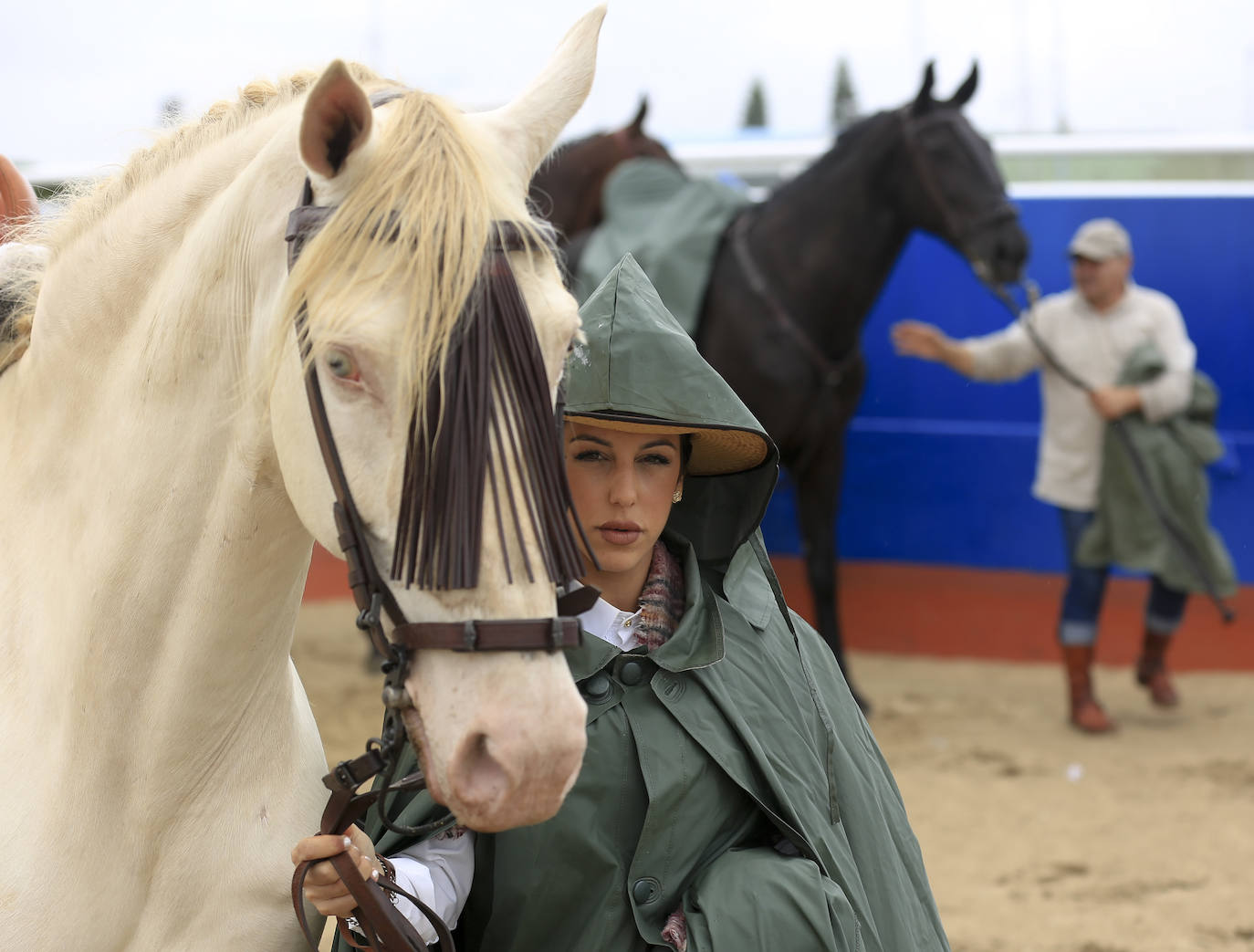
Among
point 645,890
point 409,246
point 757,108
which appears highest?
→ point 409,246

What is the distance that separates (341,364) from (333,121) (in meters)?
0.23

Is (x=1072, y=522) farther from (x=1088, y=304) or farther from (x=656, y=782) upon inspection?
(x=656, y=782)

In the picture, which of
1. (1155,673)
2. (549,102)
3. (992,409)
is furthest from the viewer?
(992,409)

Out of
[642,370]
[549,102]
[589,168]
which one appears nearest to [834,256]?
[589,168]

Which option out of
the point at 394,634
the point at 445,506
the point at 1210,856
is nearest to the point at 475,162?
the point at 445,506

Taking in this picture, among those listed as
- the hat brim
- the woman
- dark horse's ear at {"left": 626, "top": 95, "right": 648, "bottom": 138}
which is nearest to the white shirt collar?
the woman

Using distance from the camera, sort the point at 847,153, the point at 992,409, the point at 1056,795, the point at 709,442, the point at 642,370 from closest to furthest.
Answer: the point at 642,370 → the point at 709,442 → the point at 1056,795 → the point at 847,153 → the point at 992,409

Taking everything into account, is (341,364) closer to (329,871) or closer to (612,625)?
(329,871)

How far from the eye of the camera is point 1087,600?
5324 millimetres

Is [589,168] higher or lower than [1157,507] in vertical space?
higher

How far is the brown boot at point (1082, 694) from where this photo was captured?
17.4ft

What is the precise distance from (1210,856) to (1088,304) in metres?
2.34

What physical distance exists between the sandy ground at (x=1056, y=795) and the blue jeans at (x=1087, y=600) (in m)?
0.42

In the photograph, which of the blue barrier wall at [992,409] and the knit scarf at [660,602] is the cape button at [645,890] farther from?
the blue barrier wall at [992,409]
